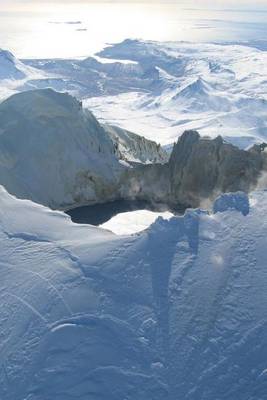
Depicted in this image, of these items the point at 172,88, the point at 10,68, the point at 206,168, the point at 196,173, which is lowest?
the point at 172,88

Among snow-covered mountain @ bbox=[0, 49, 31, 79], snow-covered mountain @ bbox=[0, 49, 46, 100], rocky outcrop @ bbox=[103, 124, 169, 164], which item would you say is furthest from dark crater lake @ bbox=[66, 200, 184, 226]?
snow-covered mountain @ bbox=[0, 49, 31, 79]

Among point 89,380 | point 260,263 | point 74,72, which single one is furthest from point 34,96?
point 74,72

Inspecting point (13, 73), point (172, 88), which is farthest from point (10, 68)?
point (172, 88)

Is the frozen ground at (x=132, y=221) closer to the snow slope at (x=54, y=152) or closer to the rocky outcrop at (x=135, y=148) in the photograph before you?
the snow slope at (x=54, y=152)

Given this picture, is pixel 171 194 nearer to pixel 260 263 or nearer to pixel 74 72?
pixel 260 263

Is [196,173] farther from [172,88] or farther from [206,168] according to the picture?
[172,88]

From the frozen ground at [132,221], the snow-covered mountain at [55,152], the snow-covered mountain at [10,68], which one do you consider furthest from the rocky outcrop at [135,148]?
the snow-covered mountain at [10,68]

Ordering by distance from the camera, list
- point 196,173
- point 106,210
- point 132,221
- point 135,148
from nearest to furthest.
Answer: point 132,221 < point 106,210 < point 196,173 < point 135,148

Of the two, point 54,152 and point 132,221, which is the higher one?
point 54,152
